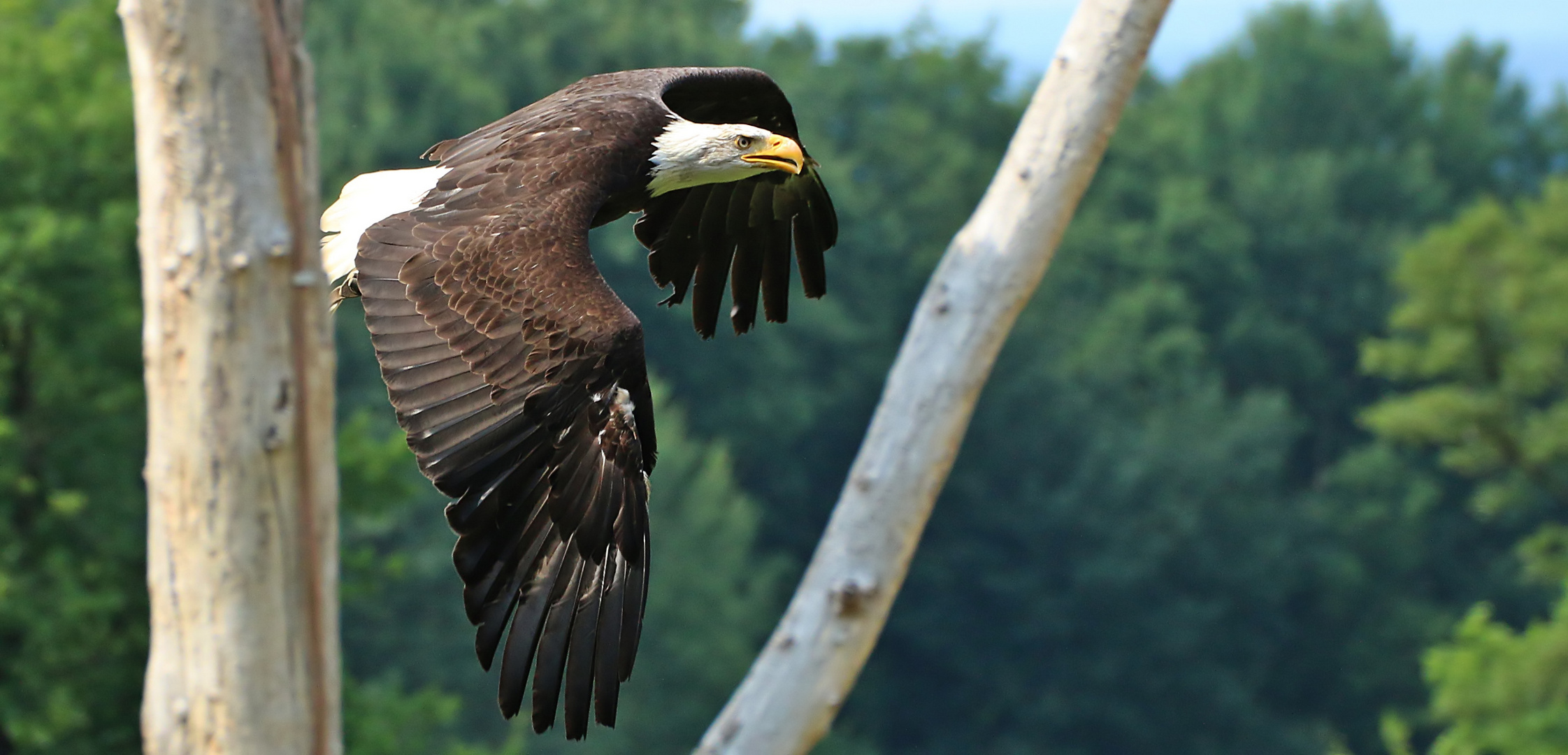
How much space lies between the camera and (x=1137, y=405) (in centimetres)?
4966

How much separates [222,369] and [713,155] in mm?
2338

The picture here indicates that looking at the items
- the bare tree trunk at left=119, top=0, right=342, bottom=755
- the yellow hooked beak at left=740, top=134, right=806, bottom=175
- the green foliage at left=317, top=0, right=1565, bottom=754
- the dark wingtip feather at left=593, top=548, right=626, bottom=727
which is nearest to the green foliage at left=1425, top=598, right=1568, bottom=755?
the yellow hooked beak at left=740, top=134, right=806, bottom=175

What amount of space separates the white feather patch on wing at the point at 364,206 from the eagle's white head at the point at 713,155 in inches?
24.2

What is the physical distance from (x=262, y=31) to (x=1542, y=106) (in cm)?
6061

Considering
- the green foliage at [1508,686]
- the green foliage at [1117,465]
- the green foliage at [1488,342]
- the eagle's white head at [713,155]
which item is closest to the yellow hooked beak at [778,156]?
the eagle's white head at [713,155]

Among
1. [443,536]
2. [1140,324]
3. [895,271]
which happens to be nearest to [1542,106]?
[1140,324]

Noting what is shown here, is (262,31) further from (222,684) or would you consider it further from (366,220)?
(366,220)

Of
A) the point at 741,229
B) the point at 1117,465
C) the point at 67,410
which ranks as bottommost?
the point at 741,229

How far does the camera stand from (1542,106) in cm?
5850

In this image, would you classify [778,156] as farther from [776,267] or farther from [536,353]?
[536,353]

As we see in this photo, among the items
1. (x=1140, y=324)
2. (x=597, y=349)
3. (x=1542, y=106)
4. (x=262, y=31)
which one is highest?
(x=1542, y=106)

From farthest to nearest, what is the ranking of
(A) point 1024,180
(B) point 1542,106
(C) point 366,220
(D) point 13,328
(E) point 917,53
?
(B) point 1542,106 < (E) point 917,53 < (D) point 13,328 < (A) point 1024,180 < (C) point 366,220

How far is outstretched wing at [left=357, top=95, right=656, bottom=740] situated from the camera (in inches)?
160

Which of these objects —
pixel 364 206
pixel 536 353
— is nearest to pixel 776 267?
pixel 364 206
